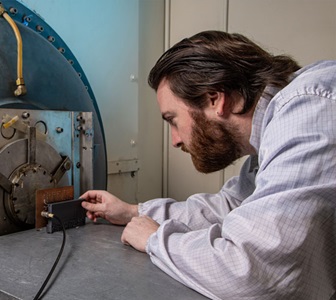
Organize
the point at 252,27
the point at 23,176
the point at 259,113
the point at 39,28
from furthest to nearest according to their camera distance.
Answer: the point at 252,27 → the point at 39,28 → the point at 23,176 → the point at 259,113

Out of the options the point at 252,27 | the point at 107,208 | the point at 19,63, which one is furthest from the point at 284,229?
the point at 252,27

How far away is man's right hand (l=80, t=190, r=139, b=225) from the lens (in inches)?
41.3

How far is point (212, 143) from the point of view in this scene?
99 centimetres

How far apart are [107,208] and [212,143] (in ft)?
1.17

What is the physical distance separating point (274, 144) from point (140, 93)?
133cm

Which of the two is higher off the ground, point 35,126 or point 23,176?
point 35,126

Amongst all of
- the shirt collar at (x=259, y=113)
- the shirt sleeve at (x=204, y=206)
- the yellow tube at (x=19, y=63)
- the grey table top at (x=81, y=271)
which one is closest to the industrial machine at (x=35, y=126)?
the yellow tube at (x=19, y=63)

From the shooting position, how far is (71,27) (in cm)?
152

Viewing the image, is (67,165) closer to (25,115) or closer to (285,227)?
(25,115)

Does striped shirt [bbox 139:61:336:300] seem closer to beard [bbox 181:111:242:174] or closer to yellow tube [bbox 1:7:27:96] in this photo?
beard [bbox 181:111:242:174]

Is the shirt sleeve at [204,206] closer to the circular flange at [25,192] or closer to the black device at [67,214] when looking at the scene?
the black device at [67,214]

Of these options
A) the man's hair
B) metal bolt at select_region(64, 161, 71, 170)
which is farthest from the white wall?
metal bolt at select_region(64, 161, 71, 170)

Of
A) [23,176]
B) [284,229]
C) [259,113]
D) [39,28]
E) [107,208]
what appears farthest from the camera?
[39,28]

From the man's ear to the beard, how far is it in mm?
29
